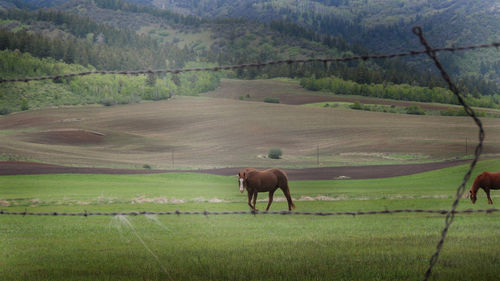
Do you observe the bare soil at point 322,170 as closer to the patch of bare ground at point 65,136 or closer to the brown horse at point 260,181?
the patch of bare ground at point 65,136

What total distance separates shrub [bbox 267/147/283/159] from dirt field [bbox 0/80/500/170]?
0.14 m

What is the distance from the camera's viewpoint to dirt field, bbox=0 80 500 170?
1311 cm

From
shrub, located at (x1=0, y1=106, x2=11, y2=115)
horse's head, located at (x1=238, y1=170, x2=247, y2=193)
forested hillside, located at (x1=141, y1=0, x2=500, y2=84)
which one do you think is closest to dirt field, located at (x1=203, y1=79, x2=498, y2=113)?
forested hillside, located at (x1=141, y1=0, x2=500, y2=84)

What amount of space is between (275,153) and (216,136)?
1895 mm

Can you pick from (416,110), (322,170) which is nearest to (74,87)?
(322,170)

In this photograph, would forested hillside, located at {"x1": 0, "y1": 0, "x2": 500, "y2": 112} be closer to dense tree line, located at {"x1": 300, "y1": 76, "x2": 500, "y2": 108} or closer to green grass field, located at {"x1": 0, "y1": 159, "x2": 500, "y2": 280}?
dense tree line, located at {"x1": 300, "y1": 76, "x2": 500, "y2": 108}

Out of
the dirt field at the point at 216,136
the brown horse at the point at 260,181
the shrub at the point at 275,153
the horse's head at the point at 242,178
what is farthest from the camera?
the dirt field at the point at 216,136

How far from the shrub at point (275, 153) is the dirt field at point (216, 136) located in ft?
0.47

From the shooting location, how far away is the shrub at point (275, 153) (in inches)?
504

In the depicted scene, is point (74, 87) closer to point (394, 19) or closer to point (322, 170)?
point (322, 170)

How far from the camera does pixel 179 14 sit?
17906mm

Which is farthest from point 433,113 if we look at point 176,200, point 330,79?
point 176,200

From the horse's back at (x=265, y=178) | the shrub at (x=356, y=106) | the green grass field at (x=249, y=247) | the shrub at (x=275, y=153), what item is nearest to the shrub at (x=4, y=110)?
the green grass field at (x=249, y=247)

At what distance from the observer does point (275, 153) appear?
42.4 ft
